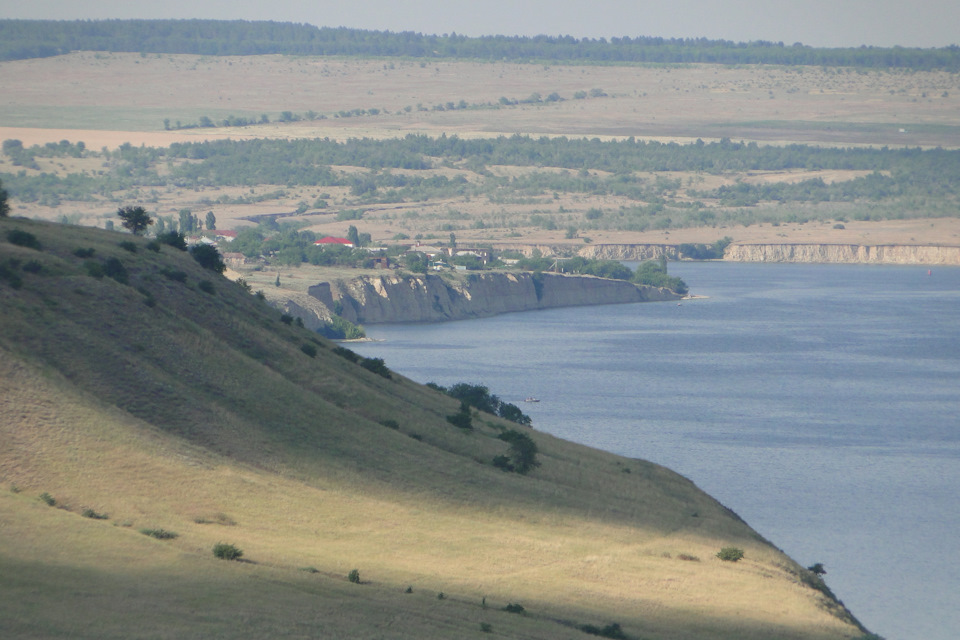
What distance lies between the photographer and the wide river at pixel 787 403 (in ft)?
172

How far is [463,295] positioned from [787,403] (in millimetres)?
72711

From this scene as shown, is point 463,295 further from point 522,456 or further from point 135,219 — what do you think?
point 522,456

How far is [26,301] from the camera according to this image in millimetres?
39688

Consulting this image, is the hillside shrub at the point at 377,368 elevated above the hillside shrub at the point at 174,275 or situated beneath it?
situated beneath

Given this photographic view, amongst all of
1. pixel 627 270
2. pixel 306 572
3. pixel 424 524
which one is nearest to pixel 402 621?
pixel 306 572

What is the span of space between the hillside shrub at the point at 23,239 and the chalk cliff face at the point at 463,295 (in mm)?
94635

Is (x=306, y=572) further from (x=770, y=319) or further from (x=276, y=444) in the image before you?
(x=770, y=319)

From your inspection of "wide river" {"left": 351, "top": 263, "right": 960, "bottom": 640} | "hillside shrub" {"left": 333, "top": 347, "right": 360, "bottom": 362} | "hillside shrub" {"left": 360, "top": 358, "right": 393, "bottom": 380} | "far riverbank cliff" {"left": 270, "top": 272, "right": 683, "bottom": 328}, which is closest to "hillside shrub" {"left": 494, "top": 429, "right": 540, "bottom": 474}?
"hillside shrub" {"left": 360, "top": 358, "right": 393, "bottom": 380}

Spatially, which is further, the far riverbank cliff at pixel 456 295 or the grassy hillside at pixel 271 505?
the far riverbank cliff at pixel 456 295

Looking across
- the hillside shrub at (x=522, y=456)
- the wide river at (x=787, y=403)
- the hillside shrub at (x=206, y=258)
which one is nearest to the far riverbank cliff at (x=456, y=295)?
the wide river at (x=787, y=403)

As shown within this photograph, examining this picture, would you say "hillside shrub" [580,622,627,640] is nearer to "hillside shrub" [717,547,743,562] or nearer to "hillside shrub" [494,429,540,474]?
"hillside shrub" [717,547,743,562]

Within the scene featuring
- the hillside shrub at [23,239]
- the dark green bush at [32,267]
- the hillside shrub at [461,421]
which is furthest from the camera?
the hillside shrub at [461,421]

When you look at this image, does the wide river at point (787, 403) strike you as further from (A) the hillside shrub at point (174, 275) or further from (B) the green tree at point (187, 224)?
(B) the green tree at point (187, 224)

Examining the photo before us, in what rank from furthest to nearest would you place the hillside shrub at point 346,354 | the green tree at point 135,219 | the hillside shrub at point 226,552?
the green tree at point 135,219
the hillside shrub at point 346,354
the hillside shrub at point 226,552
